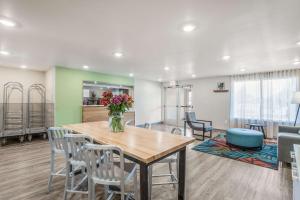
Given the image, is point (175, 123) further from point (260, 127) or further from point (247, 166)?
point (247, 166)

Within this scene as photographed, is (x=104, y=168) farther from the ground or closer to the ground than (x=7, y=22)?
closer to the ground

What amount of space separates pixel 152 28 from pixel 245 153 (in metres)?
3.60

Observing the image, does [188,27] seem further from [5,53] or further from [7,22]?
[5,53]

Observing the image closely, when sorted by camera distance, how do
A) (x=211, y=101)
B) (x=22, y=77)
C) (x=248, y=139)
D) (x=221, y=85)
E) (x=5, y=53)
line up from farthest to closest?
1. (x=211, y=101)
2. (x=221, y=85)
3. (x=22, y=77)
4. (x=248, y=139)
5. (x=5, y=53)

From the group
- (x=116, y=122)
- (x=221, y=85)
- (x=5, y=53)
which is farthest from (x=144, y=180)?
(x=221, y=85)

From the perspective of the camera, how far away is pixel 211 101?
6.88 metres

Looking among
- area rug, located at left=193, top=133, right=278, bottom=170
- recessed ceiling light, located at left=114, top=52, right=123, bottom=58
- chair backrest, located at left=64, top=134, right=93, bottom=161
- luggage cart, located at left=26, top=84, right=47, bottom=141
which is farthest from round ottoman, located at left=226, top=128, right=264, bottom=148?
luggage cart, located at left=26, top=84, right=47, bottom=141

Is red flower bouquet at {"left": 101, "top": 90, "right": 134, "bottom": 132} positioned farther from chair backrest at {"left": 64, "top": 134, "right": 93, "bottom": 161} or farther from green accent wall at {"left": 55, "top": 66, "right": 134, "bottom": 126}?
green accent wall at {"left": 55, "top": 66, "right": 134, "bottom": 126}

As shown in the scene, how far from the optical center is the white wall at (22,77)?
15.8 ft

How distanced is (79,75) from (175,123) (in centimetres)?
532

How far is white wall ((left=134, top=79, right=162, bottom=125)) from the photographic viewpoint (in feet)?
24.1

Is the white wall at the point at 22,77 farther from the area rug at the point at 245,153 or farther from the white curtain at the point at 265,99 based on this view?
the white curtain at the point at 265,99

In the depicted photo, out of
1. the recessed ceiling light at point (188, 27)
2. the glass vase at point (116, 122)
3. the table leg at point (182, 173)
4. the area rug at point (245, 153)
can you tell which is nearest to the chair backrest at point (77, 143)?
the glass vase at point (116, 122)

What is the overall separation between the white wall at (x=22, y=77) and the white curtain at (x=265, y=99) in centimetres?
750
